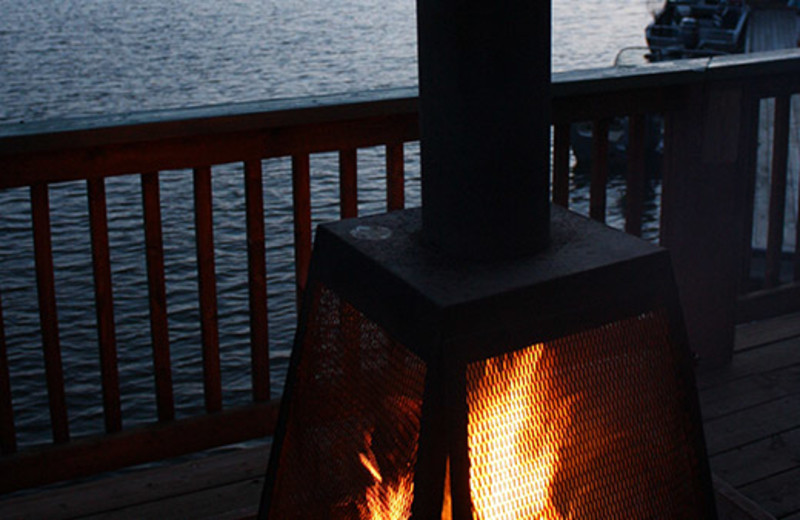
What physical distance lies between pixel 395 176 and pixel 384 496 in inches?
50.4

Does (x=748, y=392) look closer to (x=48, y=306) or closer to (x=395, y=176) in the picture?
(x=395, y=176)

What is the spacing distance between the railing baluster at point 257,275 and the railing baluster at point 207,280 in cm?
10

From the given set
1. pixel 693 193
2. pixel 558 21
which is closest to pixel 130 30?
pixel 558 21

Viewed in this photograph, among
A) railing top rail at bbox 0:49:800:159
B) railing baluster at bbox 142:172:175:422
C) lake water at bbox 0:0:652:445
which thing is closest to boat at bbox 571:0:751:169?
lake water at bbox 0:0:652:445

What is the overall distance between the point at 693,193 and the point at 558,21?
136 feet

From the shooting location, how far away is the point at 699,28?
2816 centimetres

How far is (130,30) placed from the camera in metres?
40.3

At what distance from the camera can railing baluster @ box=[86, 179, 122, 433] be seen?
7.97ft

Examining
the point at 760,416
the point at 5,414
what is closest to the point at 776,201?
the point at 760,416

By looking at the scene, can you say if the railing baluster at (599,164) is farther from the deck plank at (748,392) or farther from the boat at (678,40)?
the boat at (678,40)

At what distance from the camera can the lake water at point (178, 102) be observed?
1034cm

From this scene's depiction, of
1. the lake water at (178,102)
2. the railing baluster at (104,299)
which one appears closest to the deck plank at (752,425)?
the railing baluster at (104,299)

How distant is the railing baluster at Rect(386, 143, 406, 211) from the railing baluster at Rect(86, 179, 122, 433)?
2.38 feet

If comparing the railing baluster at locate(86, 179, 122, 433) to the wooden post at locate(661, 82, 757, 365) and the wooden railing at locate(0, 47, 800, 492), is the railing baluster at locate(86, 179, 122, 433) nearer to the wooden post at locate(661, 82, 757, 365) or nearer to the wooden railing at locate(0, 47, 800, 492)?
the wooden railing at locate(0, 47, 800, 492)
